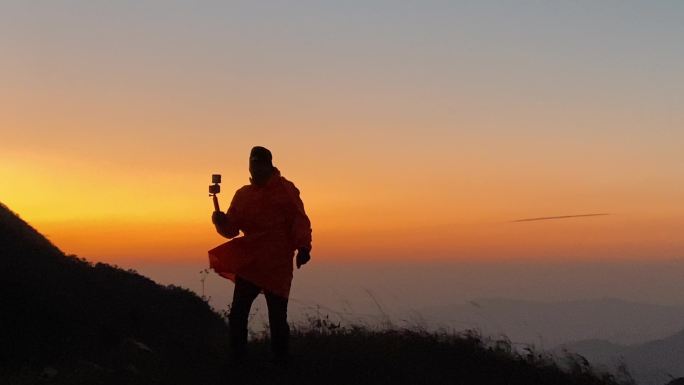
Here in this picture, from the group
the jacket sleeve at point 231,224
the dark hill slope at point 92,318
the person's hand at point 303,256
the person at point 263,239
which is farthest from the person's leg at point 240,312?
the person's hand at point 303,256

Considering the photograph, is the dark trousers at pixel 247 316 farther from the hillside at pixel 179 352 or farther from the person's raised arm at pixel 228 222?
the person's raised arm at pixel 228 222

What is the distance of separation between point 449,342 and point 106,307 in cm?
746

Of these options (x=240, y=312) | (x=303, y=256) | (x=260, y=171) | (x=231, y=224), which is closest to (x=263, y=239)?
(x=231, y=224)

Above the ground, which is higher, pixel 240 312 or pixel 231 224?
pixel 231 224

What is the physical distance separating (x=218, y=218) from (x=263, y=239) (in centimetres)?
47

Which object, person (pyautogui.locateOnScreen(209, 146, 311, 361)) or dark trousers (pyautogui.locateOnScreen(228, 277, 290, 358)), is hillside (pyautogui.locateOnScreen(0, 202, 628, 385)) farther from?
person (pyautogui.locateOnScreen(209, 146, 311, 361))

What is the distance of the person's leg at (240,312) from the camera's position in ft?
25.4

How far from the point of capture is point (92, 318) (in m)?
13.5

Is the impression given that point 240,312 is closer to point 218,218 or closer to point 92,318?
point 218,218

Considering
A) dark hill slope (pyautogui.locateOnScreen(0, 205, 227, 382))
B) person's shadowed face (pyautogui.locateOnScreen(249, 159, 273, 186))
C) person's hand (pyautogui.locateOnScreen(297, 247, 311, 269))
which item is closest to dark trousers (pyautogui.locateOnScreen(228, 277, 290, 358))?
dark hill slope (pyautogui.locateOnScreen(0, 205, 227, 382))

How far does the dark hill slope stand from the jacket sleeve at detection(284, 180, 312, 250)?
1.56 m

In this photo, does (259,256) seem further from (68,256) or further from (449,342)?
(68,256)

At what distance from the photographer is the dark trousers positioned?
7.73 meters

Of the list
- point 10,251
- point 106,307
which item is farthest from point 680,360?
point 10,251
